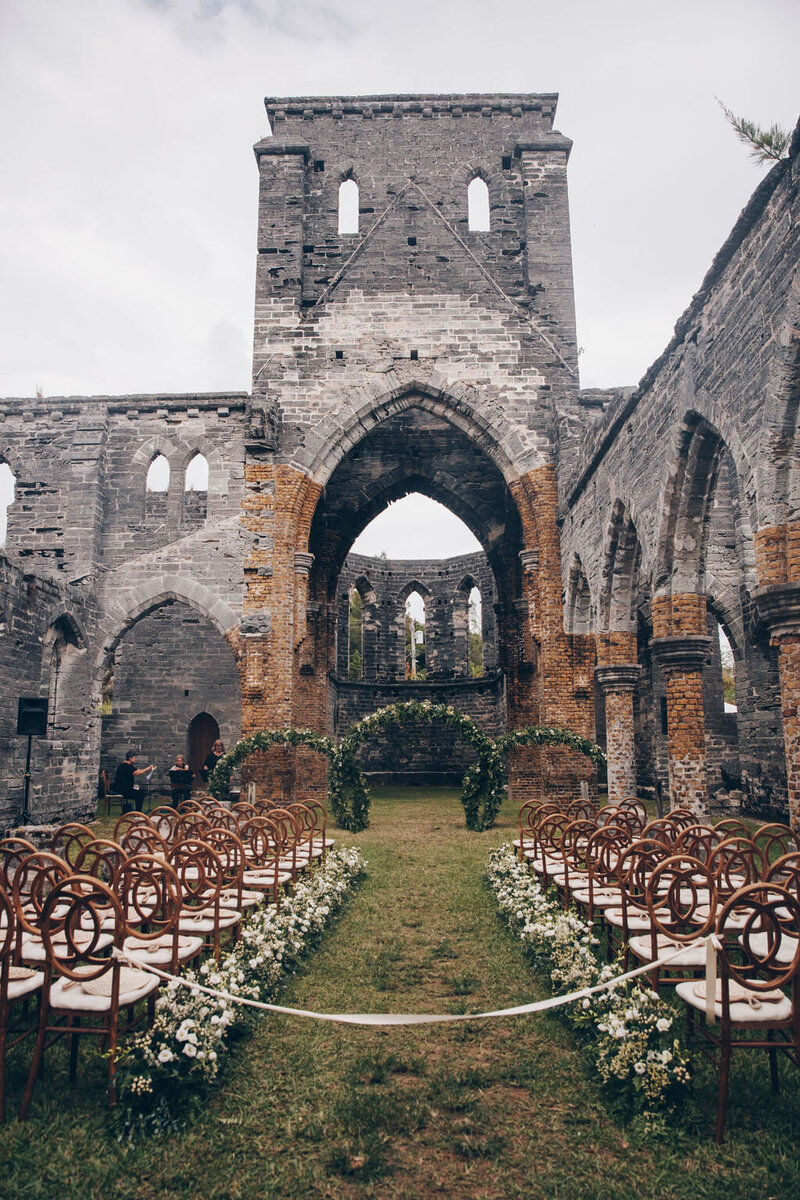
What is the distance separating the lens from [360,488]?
18875mm

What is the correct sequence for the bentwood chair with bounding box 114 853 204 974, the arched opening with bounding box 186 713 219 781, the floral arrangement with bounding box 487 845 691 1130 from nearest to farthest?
the floral arrangement with bounding box 487 845 691 1130 < the bentwood chair with bounding box 114 853 204 974 < the arched opening with bounding box 186 713 219 781

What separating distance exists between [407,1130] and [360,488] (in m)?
16.2

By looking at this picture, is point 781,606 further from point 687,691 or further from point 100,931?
point 100,931

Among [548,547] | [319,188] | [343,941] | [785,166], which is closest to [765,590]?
[785,166]

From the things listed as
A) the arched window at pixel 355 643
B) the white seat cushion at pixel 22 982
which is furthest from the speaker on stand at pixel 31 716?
the arched window at pixel 355 643

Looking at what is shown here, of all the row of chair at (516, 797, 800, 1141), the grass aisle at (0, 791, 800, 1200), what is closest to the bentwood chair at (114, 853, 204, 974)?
the grass aisle at (0, 791, 800, 1200)

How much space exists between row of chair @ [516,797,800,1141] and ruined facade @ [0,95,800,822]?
564cm

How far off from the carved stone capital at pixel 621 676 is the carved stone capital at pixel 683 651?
102 inches

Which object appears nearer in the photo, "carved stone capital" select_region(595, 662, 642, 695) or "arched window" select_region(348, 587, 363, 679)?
"carved stone capital" select_region(595, 662, 642, 695)

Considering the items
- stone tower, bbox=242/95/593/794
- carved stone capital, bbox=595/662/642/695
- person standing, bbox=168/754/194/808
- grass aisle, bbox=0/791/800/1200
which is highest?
stone tower, bbox=242/95/593/794

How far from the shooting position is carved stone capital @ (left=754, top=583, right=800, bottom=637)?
18.5ft

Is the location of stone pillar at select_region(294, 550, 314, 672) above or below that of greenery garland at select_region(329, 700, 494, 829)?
above

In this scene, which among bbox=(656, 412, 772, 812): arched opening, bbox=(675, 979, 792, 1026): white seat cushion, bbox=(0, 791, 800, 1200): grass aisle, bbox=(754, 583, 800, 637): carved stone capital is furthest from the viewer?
bbox=(656, 412, 772, 812): arched opening

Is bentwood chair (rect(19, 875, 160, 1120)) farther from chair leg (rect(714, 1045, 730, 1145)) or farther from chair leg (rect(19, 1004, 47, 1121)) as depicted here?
chair leg (rect(714, 1045, 730, 1145))
